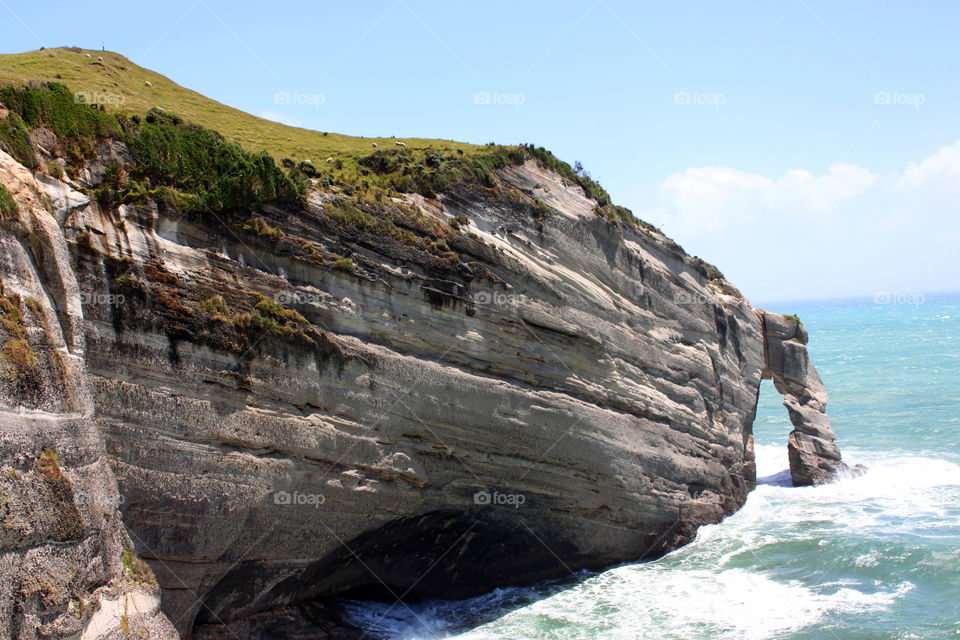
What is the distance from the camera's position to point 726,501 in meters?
26.3

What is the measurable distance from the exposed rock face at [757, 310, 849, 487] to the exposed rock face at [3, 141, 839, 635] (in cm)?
558

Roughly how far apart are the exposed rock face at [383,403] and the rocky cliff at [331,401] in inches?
2.2

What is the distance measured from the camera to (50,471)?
42.6ft

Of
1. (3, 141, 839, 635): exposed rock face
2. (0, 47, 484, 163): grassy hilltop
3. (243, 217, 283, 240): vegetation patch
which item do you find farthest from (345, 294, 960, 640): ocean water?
(0, 47, 484, 163): grassy hilltop

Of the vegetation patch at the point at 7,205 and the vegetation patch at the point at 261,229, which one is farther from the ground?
the vegetation patch at the point at 261,229

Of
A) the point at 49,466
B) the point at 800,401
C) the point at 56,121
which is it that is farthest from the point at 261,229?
the point at 800,401

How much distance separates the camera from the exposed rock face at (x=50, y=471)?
40.6 ft

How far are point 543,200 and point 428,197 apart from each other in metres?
4.04

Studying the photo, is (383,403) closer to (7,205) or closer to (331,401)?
(331,401)

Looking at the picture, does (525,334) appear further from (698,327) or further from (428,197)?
(698,327)

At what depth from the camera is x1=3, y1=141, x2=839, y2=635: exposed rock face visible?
50.9 ft

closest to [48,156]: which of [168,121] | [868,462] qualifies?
[168,121]

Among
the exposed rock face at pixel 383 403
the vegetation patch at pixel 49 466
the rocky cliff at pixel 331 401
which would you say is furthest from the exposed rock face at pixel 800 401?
the vegetation patch at pixel 49 466

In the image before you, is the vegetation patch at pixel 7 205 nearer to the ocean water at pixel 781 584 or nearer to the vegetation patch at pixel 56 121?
the vegetation patch at pixel 56 121
